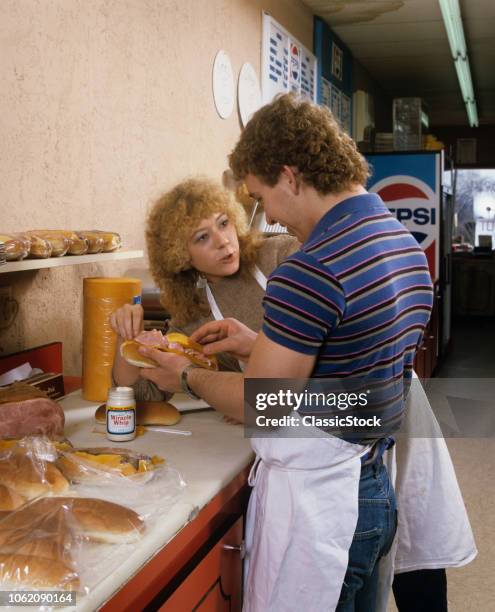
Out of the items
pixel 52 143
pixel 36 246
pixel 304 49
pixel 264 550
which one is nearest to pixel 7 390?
pixel 36 246

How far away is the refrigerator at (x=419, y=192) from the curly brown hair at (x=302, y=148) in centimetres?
486

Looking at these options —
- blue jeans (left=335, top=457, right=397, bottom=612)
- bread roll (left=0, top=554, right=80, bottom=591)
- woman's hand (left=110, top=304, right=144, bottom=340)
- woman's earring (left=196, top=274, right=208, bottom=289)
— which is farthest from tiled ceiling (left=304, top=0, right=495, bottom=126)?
bread roll (left=0, top=554, right=80, bottom=591)

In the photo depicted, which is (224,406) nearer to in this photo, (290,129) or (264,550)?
(264,550)

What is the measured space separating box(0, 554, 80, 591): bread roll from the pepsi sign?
550 cm

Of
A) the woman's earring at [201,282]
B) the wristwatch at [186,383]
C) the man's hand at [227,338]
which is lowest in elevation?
the wristwatch at [186,383]

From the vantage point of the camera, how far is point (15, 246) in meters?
1.76

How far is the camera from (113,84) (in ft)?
8.93

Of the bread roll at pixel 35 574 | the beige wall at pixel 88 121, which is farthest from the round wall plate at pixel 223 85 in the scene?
the bread roll at pixel 35 574

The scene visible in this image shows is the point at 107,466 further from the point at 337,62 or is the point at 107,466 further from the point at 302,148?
the point at 337,62

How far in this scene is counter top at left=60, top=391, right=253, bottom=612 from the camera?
116 cm

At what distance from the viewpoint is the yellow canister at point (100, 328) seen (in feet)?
7.26

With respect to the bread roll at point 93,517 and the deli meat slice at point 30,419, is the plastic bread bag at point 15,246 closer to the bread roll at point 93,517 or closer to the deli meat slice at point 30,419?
the deli meat slice at point 30,419

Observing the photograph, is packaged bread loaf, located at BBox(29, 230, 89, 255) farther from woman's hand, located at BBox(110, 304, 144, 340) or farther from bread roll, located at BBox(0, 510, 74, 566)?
bread roll, located at BBox(0, 510, 74, 566)

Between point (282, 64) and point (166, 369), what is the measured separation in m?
3.52
